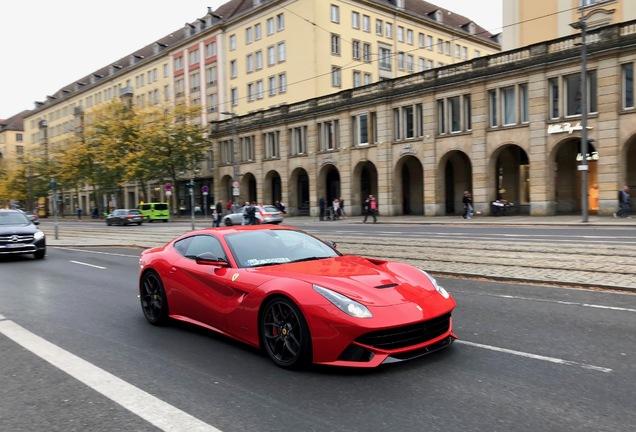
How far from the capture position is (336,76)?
5397 centimetres

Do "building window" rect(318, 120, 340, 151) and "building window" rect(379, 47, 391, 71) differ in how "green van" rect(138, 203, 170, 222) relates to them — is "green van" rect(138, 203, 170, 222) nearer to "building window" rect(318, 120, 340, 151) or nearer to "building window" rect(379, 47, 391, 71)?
"building window" rect(318, 120, 340, 151)

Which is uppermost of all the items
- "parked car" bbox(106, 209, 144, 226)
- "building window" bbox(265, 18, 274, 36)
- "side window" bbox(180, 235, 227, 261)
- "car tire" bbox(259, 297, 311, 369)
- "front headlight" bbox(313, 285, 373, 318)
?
"building window" bbox(265, 18, 274, 36)

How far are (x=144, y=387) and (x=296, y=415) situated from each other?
Answer: 59.3 inches

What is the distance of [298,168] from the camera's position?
48.8m

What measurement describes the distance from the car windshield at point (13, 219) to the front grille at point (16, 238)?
113 cm

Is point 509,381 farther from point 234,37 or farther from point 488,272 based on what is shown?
point 234,37

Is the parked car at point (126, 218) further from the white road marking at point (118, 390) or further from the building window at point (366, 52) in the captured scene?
the white road marking at point (118, 390)

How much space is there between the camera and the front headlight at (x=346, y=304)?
4457mm

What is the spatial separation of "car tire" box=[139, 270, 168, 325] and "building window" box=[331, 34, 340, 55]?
161ft

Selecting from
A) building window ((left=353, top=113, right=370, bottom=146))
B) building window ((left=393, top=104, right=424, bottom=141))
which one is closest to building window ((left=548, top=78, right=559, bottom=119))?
building window ((left=393, top=104, right=424, bottom=141))

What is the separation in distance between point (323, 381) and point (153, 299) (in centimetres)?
331

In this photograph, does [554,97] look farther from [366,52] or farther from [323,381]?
[323,381]

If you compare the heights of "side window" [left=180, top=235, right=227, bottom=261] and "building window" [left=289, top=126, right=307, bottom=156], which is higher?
"building window" [left=289, top=126, right=307, bottom=156]

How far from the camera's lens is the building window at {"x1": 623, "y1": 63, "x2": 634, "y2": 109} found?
27.9m
